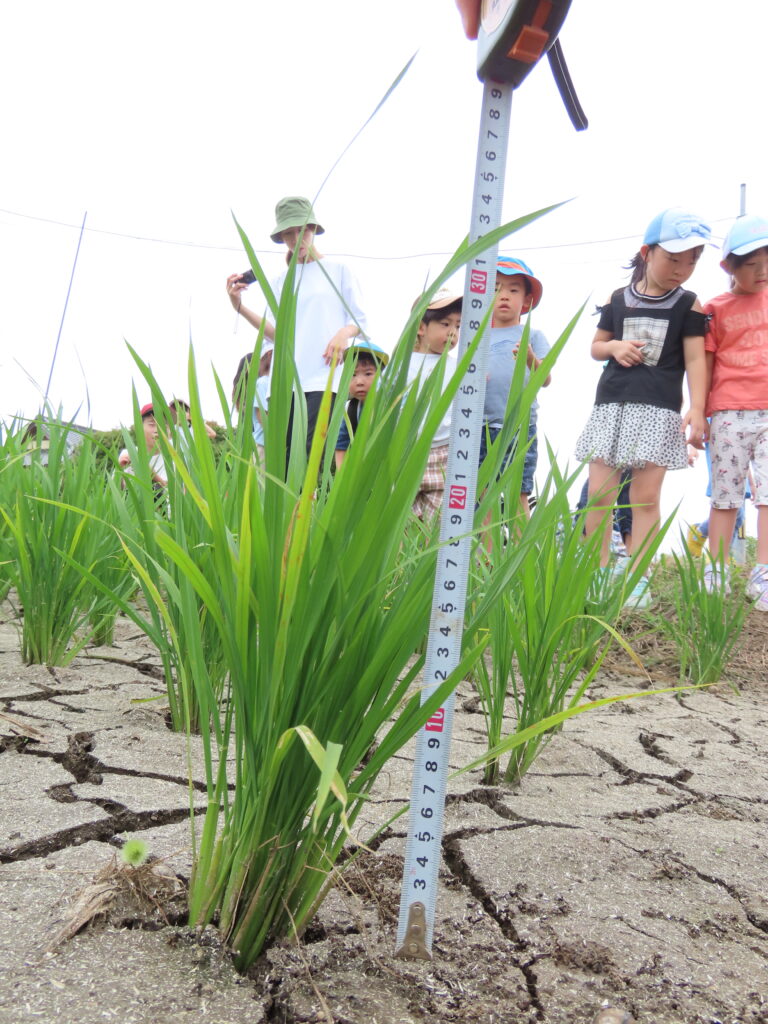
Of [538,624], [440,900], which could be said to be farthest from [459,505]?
[538,624]

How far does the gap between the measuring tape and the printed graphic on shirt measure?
2277 millimetres

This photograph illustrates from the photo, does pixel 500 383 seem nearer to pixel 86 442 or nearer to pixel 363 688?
pixel 86 442

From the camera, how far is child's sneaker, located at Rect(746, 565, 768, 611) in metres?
2.86

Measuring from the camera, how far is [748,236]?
269 centimetres

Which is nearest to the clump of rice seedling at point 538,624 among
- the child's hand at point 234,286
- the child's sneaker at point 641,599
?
the child's hand at point 234,286

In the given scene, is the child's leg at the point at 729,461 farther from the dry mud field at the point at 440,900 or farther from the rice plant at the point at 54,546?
the rice plant at the point at 54,546

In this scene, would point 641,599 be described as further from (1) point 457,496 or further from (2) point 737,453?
(1) point 457,496

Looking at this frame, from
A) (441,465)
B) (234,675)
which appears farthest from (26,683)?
(441,465)

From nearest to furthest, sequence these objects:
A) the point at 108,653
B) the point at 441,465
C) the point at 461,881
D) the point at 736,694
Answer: the point at 461,881 → the point at 108,653 → the point at 736,694 → the point at 441,465

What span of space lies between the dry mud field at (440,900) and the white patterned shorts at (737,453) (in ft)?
5.17

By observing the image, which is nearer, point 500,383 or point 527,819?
point 527,819

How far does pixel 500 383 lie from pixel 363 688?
2.63 meters

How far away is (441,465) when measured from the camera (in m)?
2.73

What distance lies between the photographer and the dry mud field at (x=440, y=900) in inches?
24.3
